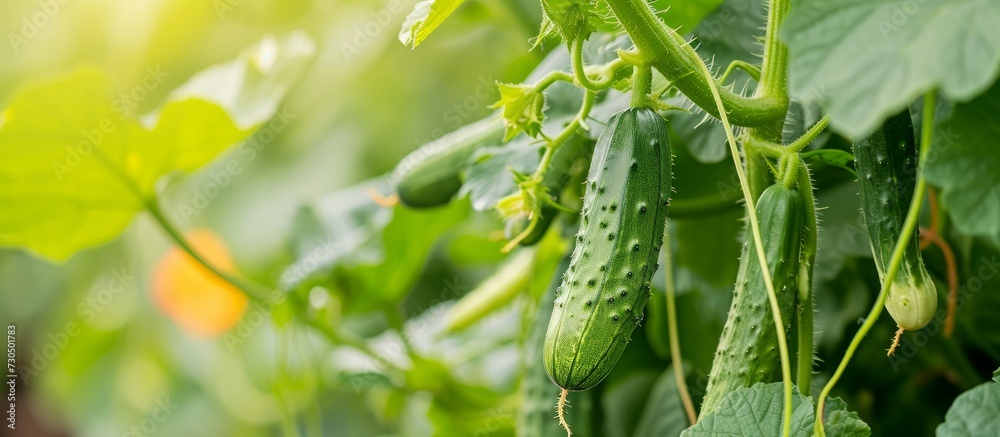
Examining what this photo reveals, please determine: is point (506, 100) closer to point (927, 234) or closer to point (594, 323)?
point (594, 323)

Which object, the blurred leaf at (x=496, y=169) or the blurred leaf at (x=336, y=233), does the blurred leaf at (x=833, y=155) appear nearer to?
the blurred leaf at (x=496, y=169)

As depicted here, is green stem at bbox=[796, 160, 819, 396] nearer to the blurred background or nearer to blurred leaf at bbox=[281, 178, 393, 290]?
blurred leaf at bbox=[281, 178, 393, 290]

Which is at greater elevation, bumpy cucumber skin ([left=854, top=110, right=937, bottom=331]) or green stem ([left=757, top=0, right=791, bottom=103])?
green stem ([left=757, top=0, right=791, bottom=103])

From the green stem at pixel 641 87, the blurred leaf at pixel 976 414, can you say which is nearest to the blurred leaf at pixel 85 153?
the green stem at pixel 641 87

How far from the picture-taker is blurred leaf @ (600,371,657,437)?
3.73 ft

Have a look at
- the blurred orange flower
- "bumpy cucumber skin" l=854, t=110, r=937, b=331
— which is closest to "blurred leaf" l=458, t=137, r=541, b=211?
"bumpy cucumber skin" l=854, t=110, r=937, b=331

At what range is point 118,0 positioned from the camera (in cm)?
256

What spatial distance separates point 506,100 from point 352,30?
4.86ft
